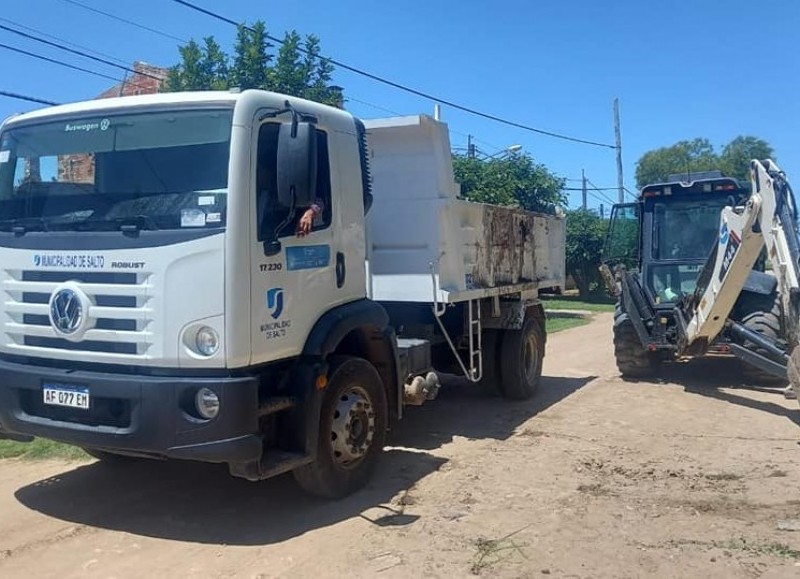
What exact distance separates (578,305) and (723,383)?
66.6 ft

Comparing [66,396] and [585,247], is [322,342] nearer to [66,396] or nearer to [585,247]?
[66,396]

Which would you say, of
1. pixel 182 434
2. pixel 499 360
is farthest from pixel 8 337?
pixel 499 360

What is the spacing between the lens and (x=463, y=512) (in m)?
5.64

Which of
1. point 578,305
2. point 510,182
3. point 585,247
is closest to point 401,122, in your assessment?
point 510,182

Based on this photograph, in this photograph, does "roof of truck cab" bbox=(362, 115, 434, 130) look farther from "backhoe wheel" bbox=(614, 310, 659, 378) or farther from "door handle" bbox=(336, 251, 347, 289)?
"backhoe wheel" bbox=(614, 310, 659, 378)

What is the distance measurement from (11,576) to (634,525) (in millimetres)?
3932

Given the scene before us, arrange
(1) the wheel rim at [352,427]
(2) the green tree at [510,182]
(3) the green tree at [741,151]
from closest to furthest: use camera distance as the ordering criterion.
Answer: (1) the wheel rim at [352,427] < (2) the green tree at [510,182] < (3) the green tree at [741,151]

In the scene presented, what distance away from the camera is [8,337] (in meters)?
5.25

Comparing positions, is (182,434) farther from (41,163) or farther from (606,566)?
(606,566)

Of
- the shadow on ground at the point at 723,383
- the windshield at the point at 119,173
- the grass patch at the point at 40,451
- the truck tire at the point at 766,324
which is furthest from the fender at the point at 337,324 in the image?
the truck tire at the point at 766,324

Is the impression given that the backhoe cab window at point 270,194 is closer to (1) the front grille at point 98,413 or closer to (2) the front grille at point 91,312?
(2) the front grille at point 91,312

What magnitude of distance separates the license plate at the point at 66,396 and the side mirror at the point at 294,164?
171 centimetres

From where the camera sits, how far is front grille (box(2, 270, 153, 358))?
4.80m

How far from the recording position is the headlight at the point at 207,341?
4.73 metres
